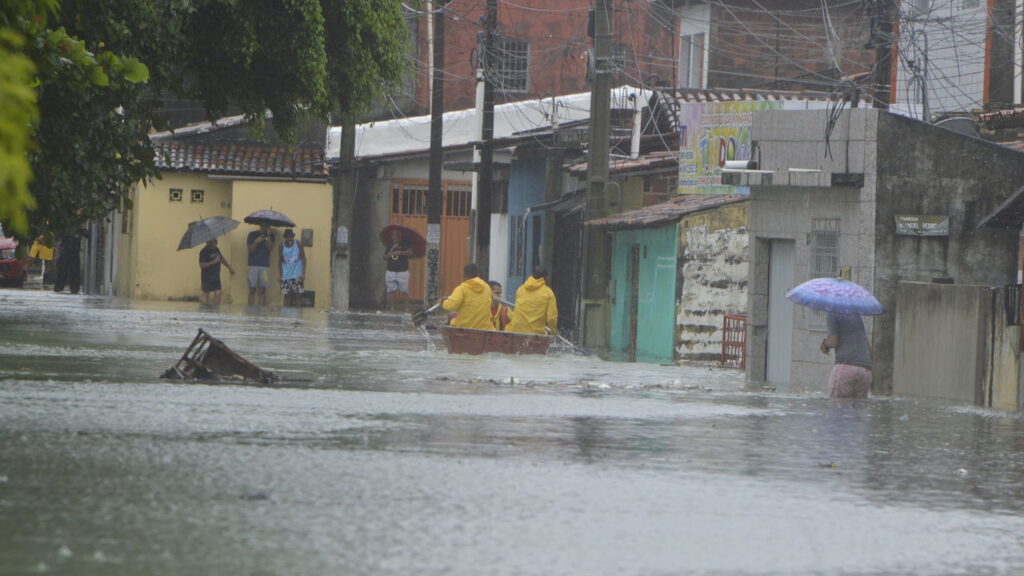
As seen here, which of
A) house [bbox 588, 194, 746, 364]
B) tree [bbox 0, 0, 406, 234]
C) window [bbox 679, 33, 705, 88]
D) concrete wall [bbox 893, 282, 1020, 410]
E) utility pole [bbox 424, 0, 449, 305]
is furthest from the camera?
window [bbox 679, 33, 705, 88]

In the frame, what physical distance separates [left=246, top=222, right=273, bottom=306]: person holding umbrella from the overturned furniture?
25780 millimetres

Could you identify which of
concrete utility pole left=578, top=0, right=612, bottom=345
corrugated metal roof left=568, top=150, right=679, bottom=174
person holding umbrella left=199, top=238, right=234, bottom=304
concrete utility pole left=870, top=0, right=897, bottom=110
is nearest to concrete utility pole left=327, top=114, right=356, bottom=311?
person holding umbrella left=199, top=238, right=234, bottom=304

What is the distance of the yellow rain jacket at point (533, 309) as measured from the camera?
25.3m

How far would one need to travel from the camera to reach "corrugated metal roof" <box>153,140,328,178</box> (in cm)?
4369

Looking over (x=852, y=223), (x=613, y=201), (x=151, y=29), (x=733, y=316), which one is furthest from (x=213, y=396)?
(x=613, y=201)

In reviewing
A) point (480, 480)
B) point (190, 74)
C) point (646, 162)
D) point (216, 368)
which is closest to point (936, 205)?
point (190, 74)

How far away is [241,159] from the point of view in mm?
44625

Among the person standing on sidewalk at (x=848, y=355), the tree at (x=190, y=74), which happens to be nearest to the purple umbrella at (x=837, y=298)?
the person standing on sidewalk at (x=848, y=355)

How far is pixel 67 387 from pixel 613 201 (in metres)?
19.8

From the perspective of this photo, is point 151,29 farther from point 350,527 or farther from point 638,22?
point 638,22

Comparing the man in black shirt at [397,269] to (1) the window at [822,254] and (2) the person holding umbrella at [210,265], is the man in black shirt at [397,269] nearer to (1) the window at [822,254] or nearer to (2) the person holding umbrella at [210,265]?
(2) the person holding umbrella at [210,265]

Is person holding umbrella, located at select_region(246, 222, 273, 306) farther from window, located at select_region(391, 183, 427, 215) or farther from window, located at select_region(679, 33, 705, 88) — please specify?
window, located at select_region(679, 33, 705, 88)

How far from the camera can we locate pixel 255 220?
42.2m

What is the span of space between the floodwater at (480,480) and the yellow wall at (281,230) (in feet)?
83.9
